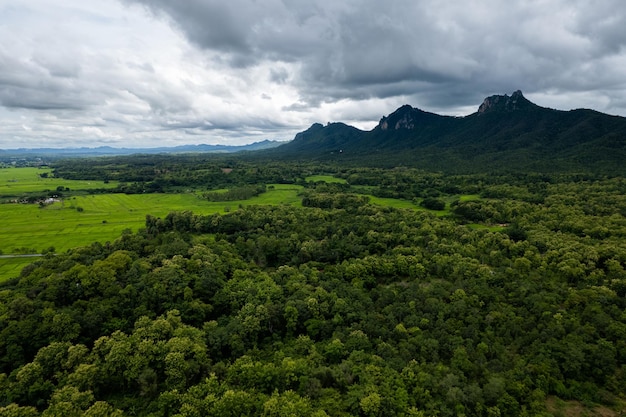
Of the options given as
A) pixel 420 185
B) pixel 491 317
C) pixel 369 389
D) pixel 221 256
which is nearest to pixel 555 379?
pixel 491 317

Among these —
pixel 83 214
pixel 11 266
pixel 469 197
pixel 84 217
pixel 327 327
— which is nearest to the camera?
pixel 327 327

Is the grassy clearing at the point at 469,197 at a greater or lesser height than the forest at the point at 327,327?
greater

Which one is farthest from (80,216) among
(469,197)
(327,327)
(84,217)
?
(469,197)

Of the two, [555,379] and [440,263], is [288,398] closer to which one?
[555,379]

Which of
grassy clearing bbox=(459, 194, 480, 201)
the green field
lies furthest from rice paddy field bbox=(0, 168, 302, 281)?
grassy clearing bbox=(459, 194, 480, 201)

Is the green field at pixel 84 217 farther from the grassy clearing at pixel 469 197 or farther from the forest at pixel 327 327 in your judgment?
the grassy clearing at pixel 469 197

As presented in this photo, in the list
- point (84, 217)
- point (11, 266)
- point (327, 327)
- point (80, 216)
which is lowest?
point (327, 327)

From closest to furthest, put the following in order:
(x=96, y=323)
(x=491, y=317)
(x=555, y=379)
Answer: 1. (x=555, y=379)
2. (x=96, y=323)
3. (x=491, y=317)

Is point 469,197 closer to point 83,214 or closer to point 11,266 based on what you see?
point 11,266

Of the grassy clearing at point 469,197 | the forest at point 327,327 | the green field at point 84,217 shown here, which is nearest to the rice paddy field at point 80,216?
the green field at point 84,217
